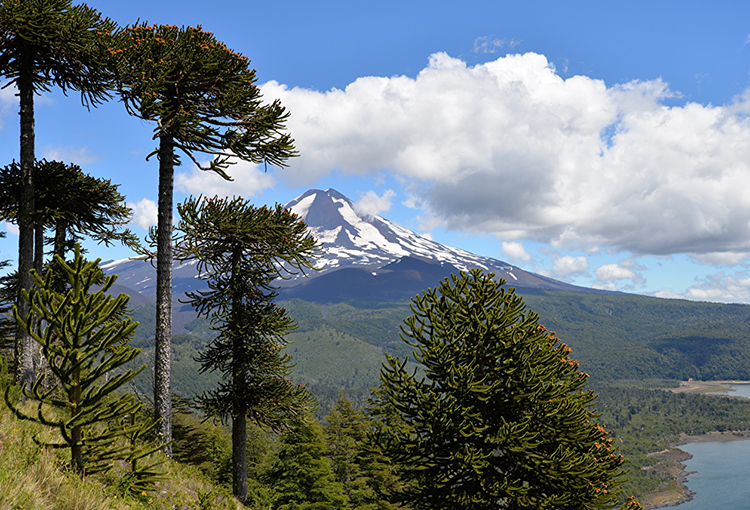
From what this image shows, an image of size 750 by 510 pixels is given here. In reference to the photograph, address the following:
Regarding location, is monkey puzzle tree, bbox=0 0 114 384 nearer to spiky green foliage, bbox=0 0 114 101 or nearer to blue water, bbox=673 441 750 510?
spiky green foliage, bbox=0 0 114 101

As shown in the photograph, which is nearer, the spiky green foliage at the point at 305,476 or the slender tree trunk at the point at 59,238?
A: the slender tree trunk at the point at 59,238

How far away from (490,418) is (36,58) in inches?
646

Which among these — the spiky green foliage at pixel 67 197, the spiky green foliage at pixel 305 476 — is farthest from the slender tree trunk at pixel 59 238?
the spiky green foliage at pixel 305 476

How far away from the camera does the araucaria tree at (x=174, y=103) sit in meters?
12.2

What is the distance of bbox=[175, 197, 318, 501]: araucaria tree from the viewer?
51.6 feet

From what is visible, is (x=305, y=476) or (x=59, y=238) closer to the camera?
(x=59, y=238)

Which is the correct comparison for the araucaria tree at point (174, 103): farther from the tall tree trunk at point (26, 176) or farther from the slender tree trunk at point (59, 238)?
the slender tree trunk at point (59, 238)

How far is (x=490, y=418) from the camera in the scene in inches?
448

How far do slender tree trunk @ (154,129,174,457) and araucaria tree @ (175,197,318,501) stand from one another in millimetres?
2135

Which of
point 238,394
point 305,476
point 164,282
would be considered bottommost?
point 305,476

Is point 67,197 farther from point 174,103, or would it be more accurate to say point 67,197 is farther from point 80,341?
point 80,341

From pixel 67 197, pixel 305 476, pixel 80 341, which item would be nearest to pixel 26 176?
pixel 67 197

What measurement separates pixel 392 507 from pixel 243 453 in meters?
15.1

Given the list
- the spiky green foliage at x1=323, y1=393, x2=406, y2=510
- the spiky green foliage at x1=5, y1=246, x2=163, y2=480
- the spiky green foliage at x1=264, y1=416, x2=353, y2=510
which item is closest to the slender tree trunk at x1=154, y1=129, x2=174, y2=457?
the spiky green foliage at x1=5, y1=246, x2=163, y2=480
